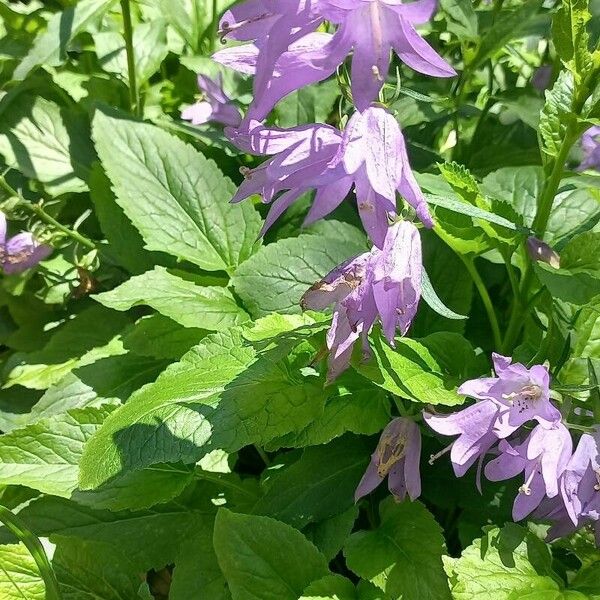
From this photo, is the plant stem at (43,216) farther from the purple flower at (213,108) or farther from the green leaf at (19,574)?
the green leaf at (19,574)

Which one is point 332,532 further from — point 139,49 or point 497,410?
point 139,49

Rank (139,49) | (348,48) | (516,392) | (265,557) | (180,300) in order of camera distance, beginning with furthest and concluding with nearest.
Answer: (139,49)
(180,300)
(265,557)
(516,392)
(348,48)

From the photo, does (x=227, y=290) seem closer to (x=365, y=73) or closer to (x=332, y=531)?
(x=332, y=531)

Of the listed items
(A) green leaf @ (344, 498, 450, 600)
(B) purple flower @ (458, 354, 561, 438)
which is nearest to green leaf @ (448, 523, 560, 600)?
(A) green leaf @ (344, 498, 450, 600)

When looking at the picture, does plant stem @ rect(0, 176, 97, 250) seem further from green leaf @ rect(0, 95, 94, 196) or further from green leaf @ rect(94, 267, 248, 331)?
green leaf @ rect(94, 267, 248, 331)

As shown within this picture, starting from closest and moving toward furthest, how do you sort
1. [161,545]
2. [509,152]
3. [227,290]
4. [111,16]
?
[161,545], [227,290], [509,152], [111,16]

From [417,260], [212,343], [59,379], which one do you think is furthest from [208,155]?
[417,260]

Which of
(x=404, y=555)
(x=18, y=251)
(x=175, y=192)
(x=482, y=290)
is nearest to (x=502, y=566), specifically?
(x=404, y=555)
